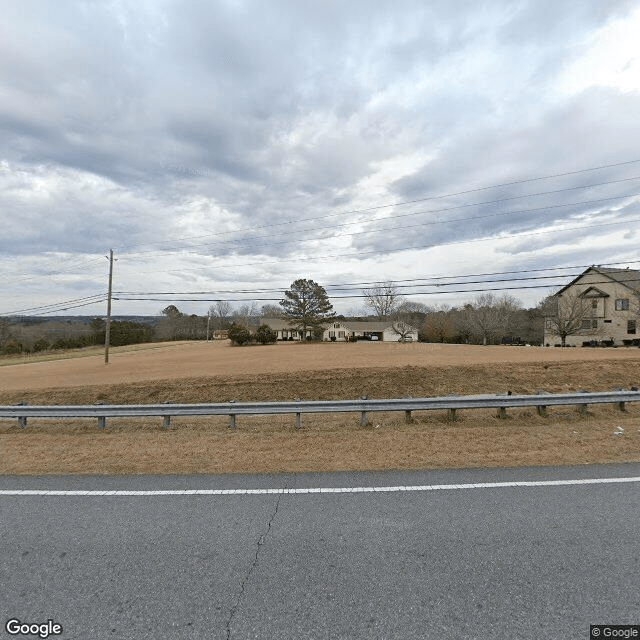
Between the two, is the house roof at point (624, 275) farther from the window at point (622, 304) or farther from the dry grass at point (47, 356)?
the dry grass at point (47, 356)

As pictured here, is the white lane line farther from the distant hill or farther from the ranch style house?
the ranch style house

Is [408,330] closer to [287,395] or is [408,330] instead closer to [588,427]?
[287,395]

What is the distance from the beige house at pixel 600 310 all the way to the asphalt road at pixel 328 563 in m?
50.8

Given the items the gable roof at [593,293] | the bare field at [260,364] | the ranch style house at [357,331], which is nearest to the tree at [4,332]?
the bare field at [260,364]

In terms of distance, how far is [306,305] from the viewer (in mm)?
65688

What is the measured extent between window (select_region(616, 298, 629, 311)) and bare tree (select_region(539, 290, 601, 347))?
2.53 m

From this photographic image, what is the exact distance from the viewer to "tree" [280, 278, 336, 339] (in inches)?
2569

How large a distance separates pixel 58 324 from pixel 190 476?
97.9 meters

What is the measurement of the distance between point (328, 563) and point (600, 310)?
5593 centimetres

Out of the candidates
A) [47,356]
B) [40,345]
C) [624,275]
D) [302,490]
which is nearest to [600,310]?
[624,275]

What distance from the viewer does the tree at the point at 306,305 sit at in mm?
65250

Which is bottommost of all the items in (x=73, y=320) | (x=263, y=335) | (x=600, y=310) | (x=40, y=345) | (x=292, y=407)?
(x=40, y=345)

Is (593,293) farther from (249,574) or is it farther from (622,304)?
(249,574)

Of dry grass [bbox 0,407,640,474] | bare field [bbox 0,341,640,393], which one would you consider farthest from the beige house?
dry grass [bbox 0,407,640,474]
